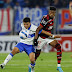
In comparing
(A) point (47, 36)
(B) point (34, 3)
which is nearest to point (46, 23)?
(A) point (47, 36)

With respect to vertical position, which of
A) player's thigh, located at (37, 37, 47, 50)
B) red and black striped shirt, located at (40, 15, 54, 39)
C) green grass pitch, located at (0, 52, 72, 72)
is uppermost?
red and black striped shirt, located at (40, 15, 54, 39)

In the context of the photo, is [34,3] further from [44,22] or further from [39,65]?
[44,22]

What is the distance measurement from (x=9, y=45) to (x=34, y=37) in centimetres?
784

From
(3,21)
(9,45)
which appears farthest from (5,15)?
(9,45)

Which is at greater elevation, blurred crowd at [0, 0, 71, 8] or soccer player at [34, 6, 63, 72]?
blurred crowd at [0, 0, 71, 8]

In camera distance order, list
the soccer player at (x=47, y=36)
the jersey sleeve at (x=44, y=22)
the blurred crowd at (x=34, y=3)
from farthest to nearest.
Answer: the blurred crowd at (x=34, y=3), the jersey sleeve at (x=44, y=22), the soccer player at (x=47, y=36)

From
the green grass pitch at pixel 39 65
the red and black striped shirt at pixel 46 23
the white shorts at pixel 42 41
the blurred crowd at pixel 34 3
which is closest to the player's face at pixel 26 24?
the red and black striped shirt at pixel 46 23

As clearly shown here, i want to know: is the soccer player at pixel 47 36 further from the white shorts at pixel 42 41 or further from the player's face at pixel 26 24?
the player's face at pixel 26 24

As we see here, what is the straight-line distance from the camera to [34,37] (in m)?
9.37

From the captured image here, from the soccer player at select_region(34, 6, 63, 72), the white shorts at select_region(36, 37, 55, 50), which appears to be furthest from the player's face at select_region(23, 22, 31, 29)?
the white shorts at select_region(36, 37, 55, 50)

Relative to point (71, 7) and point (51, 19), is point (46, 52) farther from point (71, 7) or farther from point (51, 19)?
point (51, 19)

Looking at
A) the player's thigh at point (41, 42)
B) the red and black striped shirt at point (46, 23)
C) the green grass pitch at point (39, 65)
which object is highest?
the red and black striped shirt at point (46, 23)

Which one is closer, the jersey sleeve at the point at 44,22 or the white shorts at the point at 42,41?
the jersey sleeve at the point at 44,22

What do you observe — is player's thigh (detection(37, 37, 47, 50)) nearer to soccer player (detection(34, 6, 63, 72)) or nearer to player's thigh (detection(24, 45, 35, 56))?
soccer player (detection(34, 6, 63, 72))
